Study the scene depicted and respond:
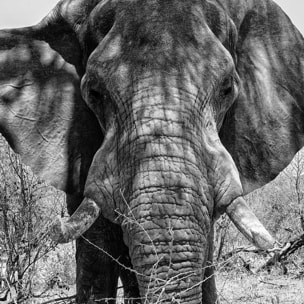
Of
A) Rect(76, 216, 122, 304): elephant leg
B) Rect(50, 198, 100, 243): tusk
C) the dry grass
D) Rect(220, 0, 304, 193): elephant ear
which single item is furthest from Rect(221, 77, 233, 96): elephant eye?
the dry grass

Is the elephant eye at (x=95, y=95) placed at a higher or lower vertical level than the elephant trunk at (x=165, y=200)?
higher

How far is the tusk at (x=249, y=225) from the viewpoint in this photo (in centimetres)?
321

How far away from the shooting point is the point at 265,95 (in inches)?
179

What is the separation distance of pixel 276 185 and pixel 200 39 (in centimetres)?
1329

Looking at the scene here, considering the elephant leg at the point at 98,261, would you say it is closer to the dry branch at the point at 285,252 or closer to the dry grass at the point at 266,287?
the dry grass at the point at 266,287

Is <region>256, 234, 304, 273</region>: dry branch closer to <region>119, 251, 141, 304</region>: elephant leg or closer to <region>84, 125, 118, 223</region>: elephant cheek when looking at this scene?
<region>119, 251, 141, 304</region>: elephant leg

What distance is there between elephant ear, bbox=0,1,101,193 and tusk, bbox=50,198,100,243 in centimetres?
67

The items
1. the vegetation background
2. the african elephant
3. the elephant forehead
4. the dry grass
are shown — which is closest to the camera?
the african elephant

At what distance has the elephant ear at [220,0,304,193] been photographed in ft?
14.6

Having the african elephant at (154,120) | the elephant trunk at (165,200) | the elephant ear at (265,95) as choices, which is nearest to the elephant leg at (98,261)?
the african elephant at (154,120)

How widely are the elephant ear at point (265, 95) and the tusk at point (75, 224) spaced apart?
45.6 inches

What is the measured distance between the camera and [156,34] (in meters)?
3.68

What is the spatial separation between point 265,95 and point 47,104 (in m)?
1.45

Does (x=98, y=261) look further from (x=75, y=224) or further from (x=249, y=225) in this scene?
(x=249, y=225)
